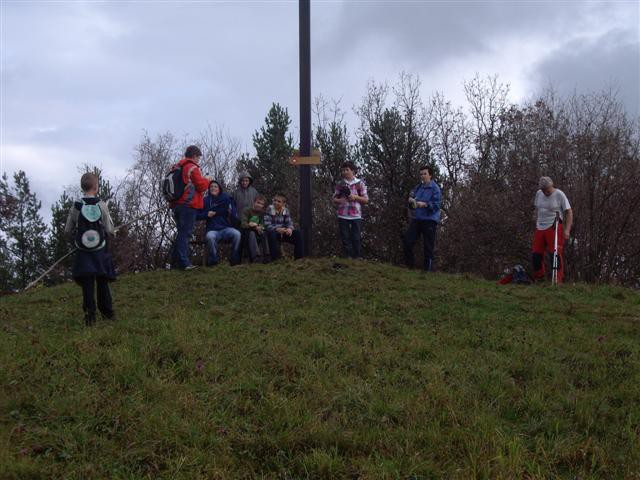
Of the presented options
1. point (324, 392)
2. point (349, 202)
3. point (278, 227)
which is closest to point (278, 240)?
point (278, 227)

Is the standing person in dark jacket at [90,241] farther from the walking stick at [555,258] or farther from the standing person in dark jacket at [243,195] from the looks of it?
the walking stick at [555,258]

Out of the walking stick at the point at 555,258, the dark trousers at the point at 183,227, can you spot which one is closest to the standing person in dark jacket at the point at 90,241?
the dark trousers at the point at 183,227

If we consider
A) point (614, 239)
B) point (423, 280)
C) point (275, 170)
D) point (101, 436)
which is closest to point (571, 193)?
point (614, 239)

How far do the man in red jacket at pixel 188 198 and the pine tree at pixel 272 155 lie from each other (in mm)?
21020

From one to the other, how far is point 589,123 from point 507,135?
967 centimetres

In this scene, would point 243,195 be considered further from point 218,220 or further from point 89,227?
point 89,227

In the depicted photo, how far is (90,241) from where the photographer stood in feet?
19.9

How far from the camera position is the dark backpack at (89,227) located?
6055 mm

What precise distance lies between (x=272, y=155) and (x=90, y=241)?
97.5 ft

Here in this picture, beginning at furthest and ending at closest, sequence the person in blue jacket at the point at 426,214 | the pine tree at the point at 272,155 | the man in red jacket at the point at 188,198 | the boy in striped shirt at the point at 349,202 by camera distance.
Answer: the pine tree at the point at 272,155, the boy in striped shirt at the point at 349,202, the person in blue jacket at the point at 426,214, the man in red jacket at the point at 188,198

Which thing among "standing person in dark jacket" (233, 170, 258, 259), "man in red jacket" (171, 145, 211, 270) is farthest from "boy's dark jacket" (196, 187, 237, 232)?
"man in red jacket" (171, 145, 211, 270)

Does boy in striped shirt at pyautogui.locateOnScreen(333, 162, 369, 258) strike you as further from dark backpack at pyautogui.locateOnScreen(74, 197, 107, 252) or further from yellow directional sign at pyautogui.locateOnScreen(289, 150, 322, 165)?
dark backpack at pyautogui.locateOnScreen(74, 197, 107, 252)

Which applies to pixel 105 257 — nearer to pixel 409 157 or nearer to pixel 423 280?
pixel 423 280

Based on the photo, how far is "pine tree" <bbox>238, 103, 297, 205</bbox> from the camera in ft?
107
